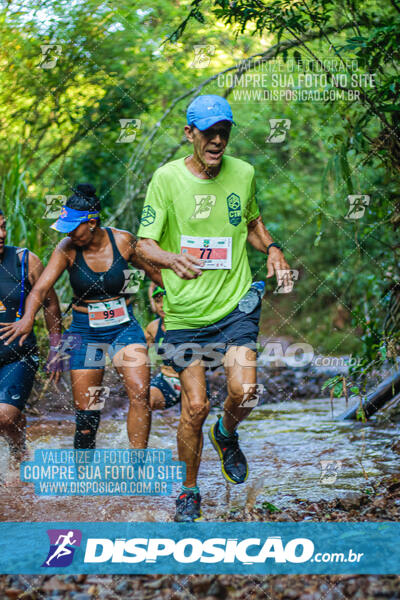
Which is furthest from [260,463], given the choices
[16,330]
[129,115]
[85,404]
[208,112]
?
[129,115]

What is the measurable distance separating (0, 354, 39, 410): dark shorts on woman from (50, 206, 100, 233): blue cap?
957 millimetres

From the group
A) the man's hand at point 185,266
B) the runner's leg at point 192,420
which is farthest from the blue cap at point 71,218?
the runner's leg at point 192,420

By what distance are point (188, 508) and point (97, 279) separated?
5.57ft

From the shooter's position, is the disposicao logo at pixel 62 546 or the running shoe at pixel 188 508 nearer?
the disposicao logo at pixel 62 546

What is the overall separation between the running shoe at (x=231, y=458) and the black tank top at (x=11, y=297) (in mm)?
1476

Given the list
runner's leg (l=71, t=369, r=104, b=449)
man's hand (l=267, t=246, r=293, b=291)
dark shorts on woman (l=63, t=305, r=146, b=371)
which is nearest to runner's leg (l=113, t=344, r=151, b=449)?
dark shorts on woman (l=63, t=305, r=146, b=371)

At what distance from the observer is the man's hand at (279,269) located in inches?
155

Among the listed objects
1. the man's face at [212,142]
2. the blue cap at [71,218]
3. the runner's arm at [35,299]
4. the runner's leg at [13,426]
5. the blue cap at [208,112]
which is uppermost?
the blue cap at [208,112]

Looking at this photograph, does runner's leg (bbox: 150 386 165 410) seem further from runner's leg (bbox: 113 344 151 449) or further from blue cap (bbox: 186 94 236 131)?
blue cap (bbox: 186 94 236 131)

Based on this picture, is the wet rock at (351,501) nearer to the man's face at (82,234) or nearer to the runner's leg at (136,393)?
the runner's leg at (136,393)

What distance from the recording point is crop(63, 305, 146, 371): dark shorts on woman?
4.74 m

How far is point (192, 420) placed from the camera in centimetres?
379

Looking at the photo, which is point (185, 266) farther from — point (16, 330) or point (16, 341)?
point (16, 341)

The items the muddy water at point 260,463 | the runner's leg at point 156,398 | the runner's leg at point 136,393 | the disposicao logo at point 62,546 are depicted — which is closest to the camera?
the disposicao logo at point 62,546
